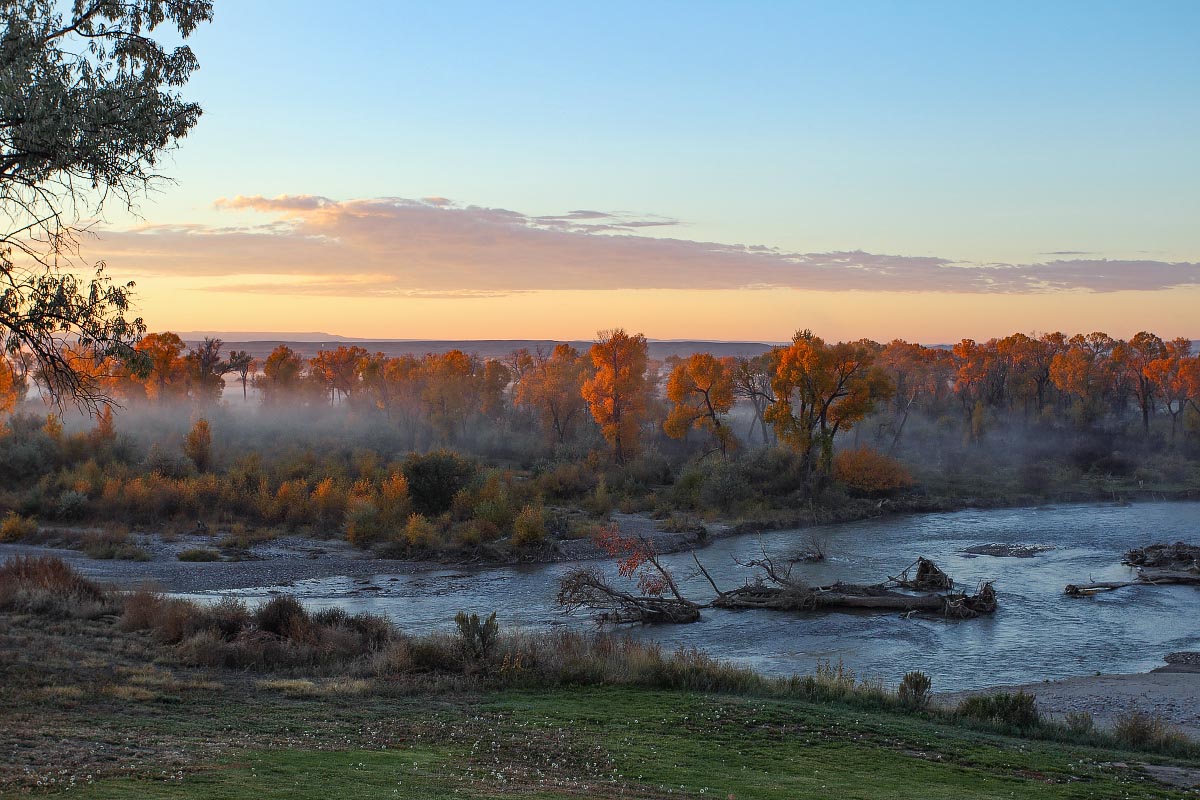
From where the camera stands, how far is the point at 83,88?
484 inches

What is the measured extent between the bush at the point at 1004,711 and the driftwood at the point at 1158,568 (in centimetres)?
1754

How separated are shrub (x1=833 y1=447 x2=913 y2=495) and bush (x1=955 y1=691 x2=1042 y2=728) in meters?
39.9

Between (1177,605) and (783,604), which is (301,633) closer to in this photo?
(783,604)

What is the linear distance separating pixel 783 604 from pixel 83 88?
2416 cm

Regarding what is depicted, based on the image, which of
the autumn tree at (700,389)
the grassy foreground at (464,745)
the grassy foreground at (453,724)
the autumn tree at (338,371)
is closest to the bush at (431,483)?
the autumn tree at (700,389)

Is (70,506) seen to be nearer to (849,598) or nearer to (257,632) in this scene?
(257,632)

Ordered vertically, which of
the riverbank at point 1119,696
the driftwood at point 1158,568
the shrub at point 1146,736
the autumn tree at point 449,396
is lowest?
the driftwood at point 1158,568

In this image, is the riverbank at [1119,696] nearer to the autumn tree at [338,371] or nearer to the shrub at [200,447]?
the shrub at [200,447]

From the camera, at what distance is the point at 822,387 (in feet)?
171

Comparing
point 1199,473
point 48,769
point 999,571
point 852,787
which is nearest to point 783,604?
point 999,571

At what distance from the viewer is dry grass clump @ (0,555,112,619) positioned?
880 inches

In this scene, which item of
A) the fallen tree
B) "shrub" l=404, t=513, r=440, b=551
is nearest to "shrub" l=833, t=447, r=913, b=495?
"shrub" l=404, t=513, r=440, b=551

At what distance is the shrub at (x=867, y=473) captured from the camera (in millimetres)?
56219

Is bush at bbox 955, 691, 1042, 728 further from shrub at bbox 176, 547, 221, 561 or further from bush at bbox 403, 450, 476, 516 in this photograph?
bush at bbox 403, 450, 476, 516
